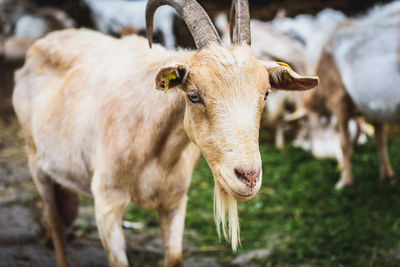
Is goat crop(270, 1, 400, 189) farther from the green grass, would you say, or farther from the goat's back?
the goat's back

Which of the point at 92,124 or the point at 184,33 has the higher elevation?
the point at 184,33

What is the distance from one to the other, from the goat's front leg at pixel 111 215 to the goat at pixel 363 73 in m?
3.08

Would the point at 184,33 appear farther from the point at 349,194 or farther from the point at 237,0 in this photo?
the point at 237,0

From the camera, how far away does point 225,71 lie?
7.41 ft

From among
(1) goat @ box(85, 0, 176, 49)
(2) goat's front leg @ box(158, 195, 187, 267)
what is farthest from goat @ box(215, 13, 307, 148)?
(2) goat's front leg @ box(158, 195, 187, 267)

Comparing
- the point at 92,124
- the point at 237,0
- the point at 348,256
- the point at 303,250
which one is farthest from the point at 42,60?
the point at 348,256

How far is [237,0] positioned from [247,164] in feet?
3.72

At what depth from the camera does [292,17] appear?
10.8 m

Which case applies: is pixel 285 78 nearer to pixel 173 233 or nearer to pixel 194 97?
pixel 194 97

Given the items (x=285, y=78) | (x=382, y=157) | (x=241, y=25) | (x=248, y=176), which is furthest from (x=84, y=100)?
(x=382, y=157)

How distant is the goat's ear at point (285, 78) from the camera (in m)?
2.48

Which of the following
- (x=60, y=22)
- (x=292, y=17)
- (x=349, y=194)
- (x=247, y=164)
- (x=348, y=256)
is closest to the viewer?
(x=247, y=164)

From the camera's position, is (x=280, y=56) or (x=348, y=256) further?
(x=280, y=56)

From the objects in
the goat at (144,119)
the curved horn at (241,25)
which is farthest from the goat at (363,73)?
the curved horn at (241,25)
